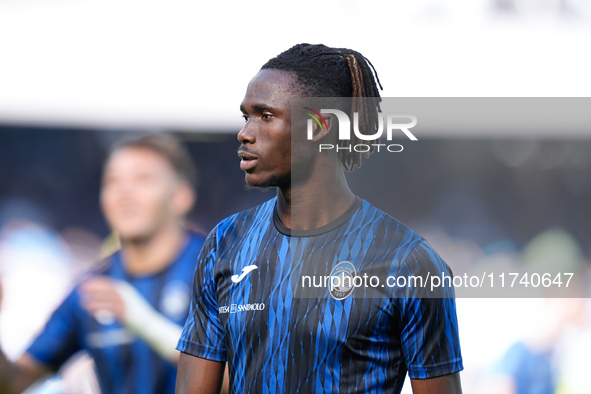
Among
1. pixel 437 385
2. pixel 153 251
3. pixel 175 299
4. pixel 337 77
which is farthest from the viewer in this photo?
pixel 153 251

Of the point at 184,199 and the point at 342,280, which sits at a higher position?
the point at 184,199

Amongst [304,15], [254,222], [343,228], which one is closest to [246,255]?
[254,222]

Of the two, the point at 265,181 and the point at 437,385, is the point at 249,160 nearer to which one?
the point at 265,181

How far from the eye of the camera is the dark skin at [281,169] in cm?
159

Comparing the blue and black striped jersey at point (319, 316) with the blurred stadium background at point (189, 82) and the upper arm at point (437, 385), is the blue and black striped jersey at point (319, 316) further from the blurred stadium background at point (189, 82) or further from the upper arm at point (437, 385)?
the blurred stadium background at point (189, 82)

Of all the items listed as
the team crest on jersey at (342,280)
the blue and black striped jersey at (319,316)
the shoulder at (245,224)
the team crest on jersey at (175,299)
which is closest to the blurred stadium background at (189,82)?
the team crest on jersey at (175,299)

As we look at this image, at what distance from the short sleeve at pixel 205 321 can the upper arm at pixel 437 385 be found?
19.8 inches

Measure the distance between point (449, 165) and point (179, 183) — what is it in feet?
4.71

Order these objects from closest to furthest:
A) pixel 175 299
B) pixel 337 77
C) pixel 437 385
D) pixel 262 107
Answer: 1. pixel 437 385
2. pixel 262 107
3. pixel 337 77
4. pixel 175 299

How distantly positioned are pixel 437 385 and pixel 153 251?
2095mm

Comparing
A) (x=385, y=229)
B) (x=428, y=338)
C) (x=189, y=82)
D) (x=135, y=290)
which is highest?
(x=189, y=82)

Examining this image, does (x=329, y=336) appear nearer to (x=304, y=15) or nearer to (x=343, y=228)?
(x=343, y=228)

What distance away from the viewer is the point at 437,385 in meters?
1.50

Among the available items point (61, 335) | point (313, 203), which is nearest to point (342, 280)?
point (313, 203)
